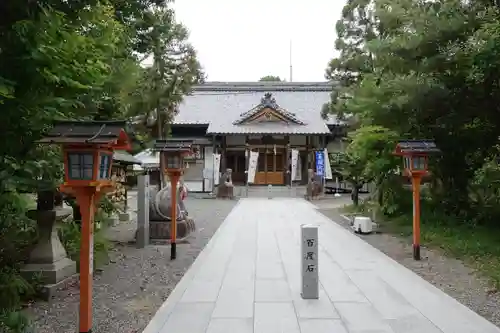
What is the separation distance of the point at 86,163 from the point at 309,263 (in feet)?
10.7

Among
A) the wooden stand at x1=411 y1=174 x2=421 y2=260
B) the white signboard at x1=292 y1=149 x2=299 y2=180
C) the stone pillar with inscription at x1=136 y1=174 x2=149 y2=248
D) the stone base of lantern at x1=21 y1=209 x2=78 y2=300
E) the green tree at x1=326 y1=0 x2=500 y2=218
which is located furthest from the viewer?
the white signboard at x1=292 y1=149 x2=299 y2=180

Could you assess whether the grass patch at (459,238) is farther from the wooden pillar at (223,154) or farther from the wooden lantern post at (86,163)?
the wooden pillar at (223,154)

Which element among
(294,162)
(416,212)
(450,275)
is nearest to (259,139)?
(294,162)

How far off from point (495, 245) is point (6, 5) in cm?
946

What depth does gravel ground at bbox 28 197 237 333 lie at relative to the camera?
5422 millimetres

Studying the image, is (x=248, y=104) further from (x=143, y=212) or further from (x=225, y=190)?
(x=143, y=212)

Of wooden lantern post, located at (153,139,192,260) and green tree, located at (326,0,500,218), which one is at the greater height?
green tree, located at (326,0,500,218)

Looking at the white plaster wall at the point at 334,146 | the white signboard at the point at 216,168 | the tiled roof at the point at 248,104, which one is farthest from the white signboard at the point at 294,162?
the white signboard at the point at 216,168

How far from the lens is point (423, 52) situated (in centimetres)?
1067

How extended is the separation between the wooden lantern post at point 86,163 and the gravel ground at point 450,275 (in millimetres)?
4470

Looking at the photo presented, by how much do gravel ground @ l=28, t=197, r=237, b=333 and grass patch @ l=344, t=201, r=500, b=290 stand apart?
499 centimetres

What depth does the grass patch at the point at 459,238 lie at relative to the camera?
8.47m

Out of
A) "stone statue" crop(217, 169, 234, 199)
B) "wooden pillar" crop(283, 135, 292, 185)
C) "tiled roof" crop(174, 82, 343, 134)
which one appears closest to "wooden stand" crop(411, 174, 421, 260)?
"stone statue" crop(217, 169, 234, 199)

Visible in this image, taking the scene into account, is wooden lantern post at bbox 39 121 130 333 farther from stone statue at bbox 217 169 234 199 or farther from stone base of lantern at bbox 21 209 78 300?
stone statue at bbox 217 169 234 199
